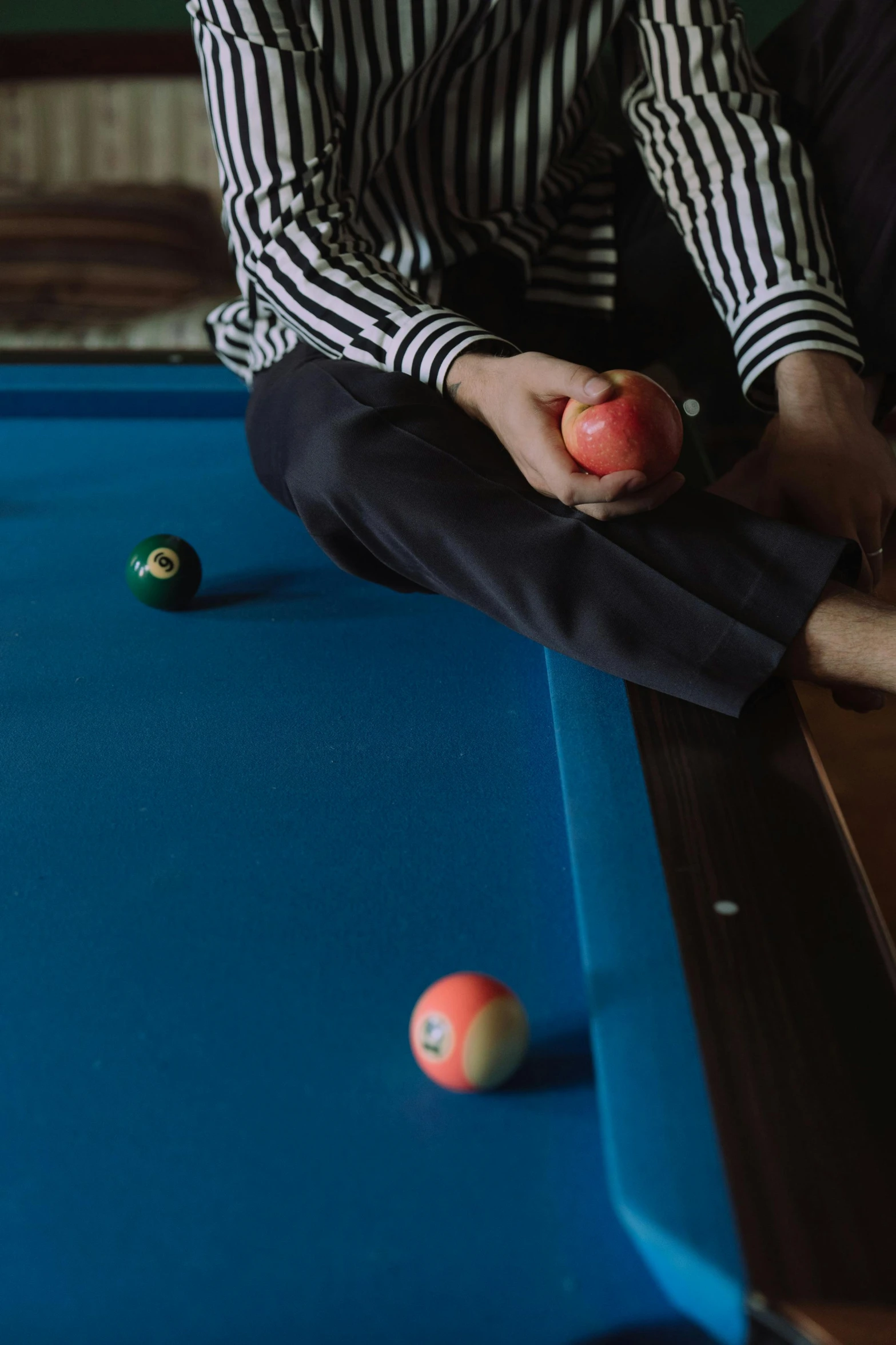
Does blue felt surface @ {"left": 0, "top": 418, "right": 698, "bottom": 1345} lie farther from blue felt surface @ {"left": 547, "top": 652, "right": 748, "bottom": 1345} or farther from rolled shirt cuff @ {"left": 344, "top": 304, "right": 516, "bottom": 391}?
rolled shirt cuff @ {"left": 344, "top": 304, "right": 516, "bottom": 391}

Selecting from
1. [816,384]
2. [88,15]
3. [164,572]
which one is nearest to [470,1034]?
[164,572]

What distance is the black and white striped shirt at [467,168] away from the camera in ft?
4.50

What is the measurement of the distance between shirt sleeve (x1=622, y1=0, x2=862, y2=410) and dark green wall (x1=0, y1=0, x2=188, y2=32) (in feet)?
6.49

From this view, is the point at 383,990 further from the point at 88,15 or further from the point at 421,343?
the point at 88,15

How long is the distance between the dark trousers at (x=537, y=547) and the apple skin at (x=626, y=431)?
58 mm

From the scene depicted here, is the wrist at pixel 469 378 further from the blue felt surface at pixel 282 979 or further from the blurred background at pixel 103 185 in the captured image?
the blurred background at pixel 103 185

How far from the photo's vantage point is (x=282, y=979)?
760 millimetres

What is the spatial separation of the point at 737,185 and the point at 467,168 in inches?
16.1

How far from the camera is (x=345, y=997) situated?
744mm

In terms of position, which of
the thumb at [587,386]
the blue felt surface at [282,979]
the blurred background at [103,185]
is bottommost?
the blurred background at [103,185]

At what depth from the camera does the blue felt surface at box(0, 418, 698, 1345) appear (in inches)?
22.4

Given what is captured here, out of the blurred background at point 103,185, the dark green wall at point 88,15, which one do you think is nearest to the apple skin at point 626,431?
the blurred background at point 103,185

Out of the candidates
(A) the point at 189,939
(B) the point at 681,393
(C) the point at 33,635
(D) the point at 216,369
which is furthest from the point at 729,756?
(B) the point at 681,393

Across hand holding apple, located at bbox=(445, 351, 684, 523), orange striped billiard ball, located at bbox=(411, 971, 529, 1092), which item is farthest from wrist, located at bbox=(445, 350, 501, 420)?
orange striped billiard ball, located at bbox=(411, 971, 529, 1092)
